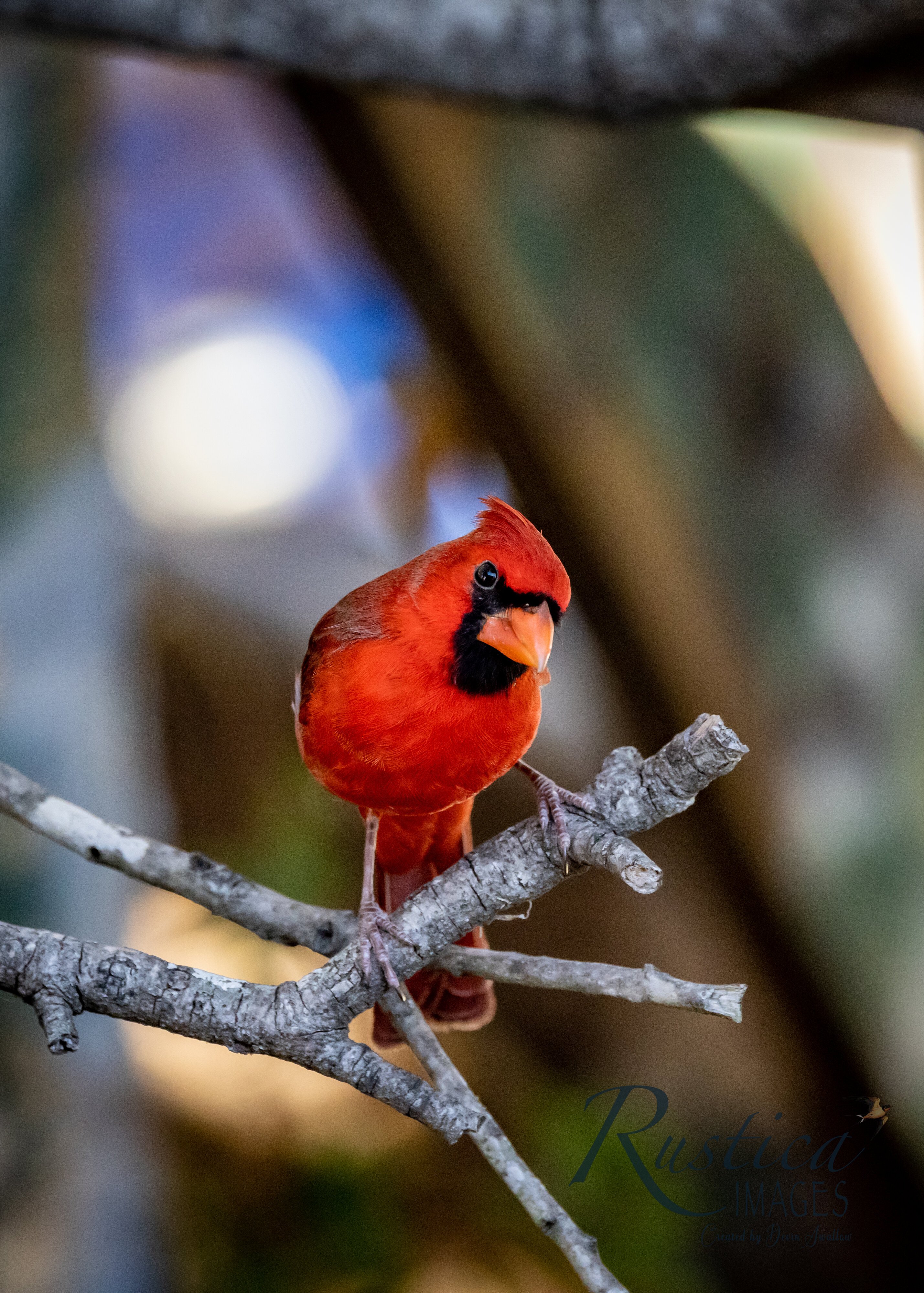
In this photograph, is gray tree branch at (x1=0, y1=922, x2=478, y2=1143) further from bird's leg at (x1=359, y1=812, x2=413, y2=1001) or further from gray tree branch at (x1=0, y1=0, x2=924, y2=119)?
gray tree branch at (x1=0, y1=0, x2=924, y2=119)

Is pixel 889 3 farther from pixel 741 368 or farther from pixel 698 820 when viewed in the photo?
pixel 698 820

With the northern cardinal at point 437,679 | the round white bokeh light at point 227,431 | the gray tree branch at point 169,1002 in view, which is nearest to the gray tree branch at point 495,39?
the round white bokeh light at point 227,431

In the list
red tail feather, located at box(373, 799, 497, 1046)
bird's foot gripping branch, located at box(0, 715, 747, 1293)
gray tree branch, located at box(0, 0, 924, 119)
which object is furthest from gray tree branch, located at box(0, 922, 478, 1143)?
gray tree branch, located at box(0, 0, 924, 119)

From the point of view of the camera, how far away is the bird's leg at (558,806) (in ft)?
2.12

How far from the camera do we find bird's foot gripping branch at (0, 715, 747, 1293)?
1.99ft

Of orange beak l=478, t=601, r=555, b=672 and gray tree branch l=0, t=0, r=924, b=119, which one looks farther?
gray tree branch l=0, t=0, r=924, b=119

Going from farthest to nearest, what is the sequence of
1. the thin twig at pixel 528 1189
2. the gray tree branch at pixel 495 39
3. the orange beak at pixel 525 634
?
the gray tree branch at pixel 495 39
the thin twig at pixel 528 1189
the orange beak at pixel 525 634

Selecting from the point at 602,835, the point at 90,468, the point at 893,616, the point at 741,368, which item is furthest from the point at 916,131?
the point at 90,468

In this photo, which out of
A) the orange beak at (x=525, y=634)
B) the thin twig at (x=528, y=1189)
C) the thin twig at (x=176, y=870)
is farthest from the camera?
the thin twig at (x=176, y=870)

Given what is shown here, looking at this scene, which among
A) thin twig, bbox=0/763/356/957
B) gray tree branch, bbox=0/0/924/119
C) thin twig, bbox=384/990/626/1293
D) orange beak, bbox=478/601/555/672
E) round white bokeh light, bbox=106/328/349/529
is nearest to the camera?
orange beak, bbox=478/601/555/672

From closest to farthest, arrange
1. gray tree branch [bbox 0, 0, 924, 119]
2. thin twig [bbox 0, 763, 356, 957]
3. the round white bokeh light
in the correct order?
thin twig [bbox 0, 763, 356, 957] < gray tree branch [bbox 0, 0, 924, 119] < the round white bokeh light

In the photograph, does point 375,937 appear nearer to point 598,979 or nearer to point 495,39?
point 598,979

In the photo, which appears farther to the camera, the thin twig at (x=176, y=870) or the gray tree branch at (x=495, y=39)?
the gray tree branch at (x=495, y=39)

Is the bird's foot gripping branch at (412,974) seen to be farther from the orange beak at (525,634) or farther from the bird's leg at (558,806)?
the orange beak at (525,634)
